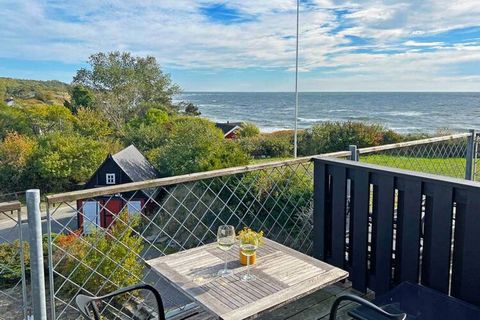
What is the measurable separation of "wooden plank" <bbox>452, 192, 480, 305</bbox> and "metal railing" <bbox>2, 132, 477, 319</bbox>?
1.17m

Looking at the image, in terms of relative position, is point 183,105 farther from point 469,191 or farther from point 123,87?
point 469,191

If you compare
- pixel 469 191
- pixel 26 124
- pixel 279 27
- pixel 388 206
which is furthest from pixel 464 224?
pixel 26 124

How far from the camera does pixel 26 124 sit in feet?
74.1

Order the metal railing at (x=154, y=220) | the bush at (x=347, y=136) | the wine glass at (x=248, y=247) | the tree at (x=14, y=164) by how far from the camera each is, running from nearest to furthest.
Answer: the wine glass at (x=248, y=247)
the metal railing at (x=154, y=220)
the bush at (x=347, y=136)
the tree at (x=14, y=164)

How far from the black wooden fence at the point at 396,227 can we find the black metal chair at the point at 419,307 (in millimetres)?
207

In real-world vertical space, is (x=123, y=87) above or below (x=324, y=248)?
above

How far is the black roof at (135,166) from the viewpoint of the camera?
14.0 m

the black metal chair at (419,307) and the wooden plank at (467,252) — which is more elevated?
the wooden plank at (467,252)

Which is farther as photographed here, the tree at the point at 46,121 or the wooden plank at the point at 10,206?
the tree at the point at 46,121

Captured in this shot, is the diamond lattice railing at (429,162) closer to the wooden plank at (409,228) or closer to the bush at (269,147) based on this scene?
the wooden plank at (409,228)

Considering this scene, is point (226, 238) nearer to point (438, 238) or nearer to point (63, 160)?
point (438, 238)

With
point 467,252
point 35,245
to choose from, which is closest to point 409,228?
point 467,252

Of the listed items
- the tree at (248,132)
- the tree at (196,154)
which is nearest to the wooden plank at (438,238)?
the tree at (196,154)

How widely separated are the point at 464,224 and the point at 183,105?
38641mm
